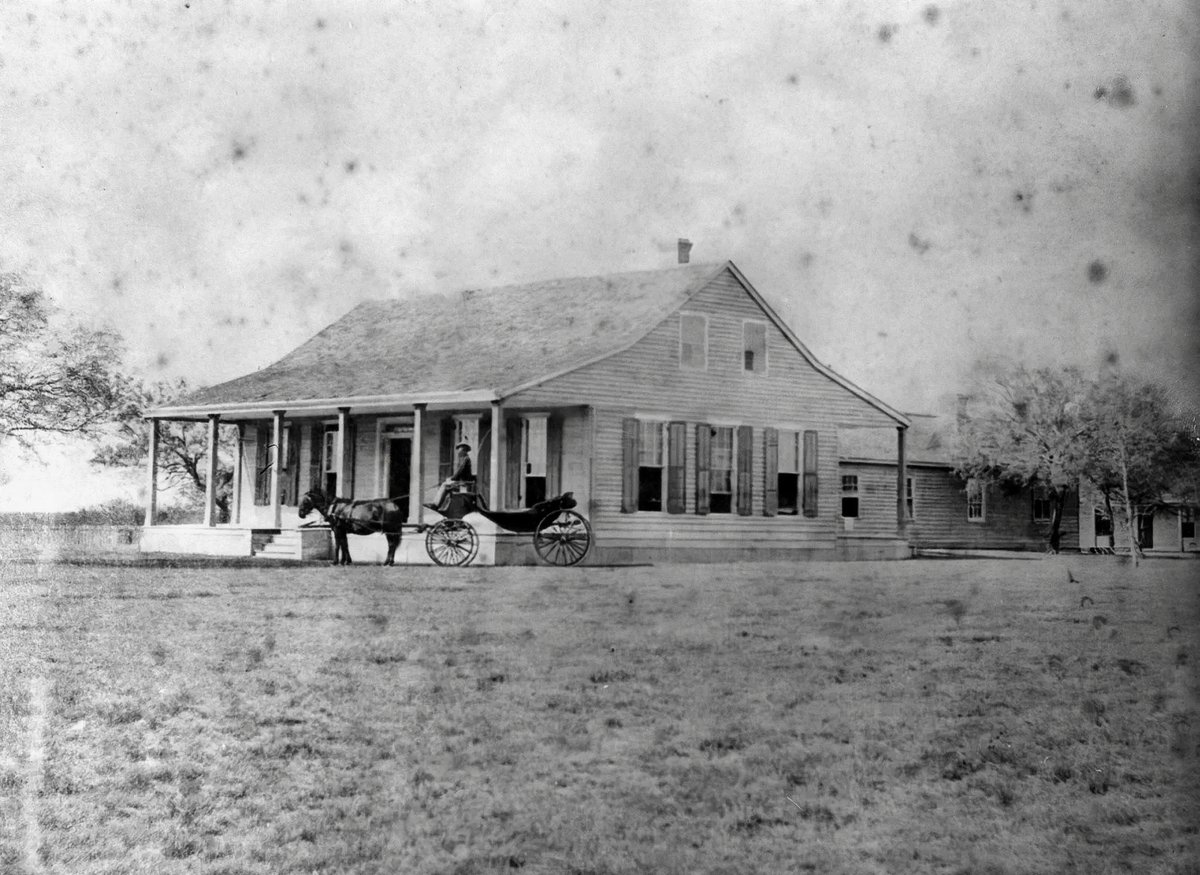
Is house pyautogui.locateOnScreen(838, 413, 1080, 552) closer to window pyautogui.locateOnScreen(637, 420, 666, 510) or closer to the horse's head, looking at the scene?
window pyautogui.locateOnScreen(637, 420, 666, 510)

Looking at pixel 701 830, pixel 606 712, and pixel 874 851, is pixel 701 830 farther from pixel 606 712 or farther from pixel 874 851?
pixel 606 712

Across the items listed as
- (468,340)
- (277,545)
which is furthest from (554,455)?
(468,340)

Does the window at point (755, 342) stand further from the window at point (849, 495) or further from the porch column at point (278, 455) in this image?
the porch column at point (278, 455)

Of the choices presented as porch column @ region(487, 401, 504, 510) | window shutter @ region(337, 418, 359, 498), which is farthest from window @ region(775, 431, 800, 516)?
window shutter @ region(337, 418, 359, 498)

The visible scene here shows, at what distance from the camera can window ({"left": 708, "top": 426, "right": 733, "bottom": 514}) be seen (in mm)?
12086

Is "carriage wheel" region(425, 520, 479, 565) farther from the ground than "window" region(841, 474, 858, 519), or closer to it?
closer to it

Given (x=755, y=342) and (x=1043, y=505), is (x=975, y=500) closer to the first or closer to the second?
(x=1043, y=505)

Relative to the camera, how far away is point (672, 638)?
738 centimetres

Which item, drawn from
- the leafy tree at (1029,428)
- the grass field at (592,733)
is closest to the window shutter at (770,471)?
the leafy tree at (1029,428)

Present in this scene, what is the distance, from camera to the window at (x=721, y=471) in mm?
12086

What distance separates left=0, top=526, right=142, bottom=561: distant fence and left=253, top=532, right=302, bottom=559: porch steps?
208 centimetres

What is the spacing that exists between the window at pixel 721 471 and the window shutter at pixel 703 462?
45 mm

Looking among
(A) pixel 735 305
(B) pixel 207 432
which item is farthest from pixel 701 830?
(B) pixel 207 432

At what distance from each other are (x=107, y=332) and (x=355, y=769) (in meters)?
3.50
